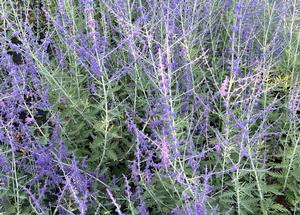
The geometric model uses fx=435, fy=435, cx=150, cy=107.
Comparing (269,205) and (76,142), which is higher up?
(76,142)

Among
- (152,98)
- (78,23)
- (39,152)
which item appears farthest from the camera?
(78,23)

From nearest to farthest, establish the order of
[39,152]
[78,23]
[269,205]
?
[269,205]
[39,152]
[78,23]

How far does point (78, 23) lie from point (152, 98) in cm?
111

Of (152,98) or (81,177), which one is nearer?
(81,177)

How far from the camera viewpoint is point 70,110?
2930mm

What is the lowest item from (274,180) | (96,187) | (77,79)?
(274,180)

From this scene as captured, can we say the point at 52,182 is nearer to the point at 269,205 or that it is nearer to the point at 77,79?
the point at 77,79

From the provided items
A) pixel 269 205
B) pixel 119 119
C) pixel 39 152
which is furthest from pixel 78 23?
pixel 269 205

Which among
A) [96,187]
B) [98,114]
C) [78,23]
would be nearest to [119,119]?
[98,114]

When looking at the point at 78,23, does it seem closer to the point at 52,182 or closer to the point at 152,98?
the point at 152,98

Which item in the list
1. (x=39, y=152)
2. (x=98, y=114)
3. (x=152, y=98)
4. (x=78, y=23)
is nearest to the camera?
(x=39, y=152)

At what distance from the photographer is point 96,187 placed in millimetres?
2688

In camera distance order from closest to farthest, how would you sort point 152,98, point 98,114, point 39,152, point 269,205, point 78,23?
point 269,205
point 39,152
point 152,98
point 98,114
point 78,23

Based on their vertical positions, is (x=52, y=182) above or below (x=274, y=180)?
above
